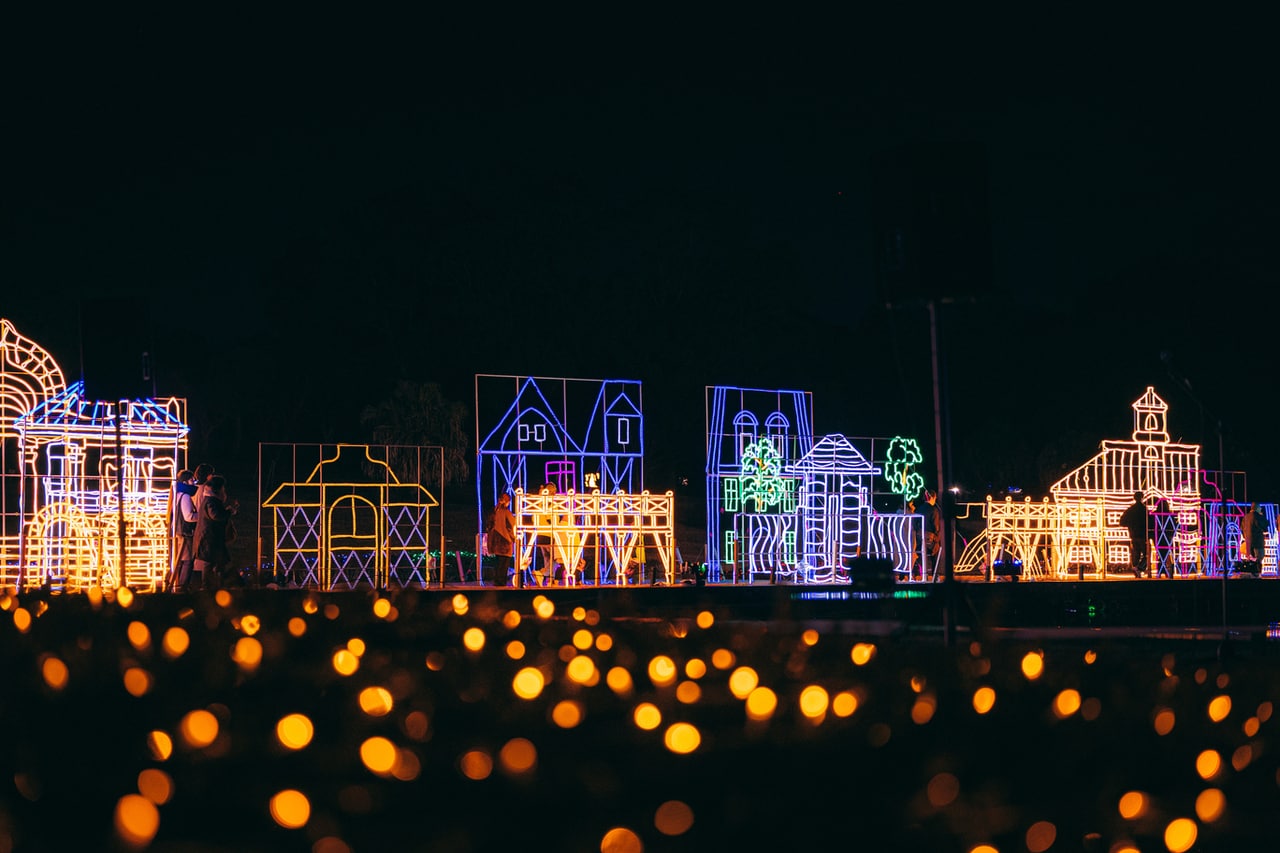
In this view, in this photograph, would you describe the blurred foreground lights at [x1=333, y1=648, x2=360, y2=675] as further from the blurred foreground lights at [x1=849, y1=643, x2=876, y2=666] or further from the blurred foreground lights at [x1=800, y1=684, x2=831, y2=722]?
the blurred foreground lights at [x1=849, y1=643, x2=876, y2=666]

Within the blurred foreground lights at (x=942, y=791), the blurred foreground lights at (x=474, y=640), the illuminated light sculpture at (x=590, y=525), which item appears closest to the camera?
the blurred foreground lights at (x=942, y=791)

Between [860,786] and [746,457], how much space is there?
50.9 feet

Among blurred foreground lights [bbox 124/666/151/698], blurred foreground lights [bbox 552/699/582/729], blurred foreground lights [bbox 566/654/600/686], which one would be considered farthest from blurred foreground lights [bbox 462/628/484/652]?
blurred foreground lights [bbox 552/699/582/729]

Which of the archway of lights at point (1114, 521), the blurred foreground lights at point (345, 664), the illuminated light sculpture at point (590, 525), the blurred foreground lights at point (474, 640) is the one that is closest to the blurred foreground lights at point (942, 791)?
the blurred foreground lights at point (345, 664)

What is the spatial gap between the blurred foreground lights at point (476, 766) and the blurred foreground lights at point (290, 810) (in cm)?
26

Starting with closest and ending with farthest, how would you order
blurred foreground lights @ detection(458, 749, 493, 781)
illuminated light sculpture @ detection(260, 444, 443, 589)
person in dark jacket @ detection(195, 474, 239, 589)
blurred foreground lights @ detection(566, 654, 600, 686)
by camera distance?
blurred foreground lights @ detection(458, 749, 493, 781) → blurred foreground lights @ detection(566, 654, 600, 686) → person in dark jacket @ detection(195, 474, 239, 589) → illuminated light sculpture @ detection(260, 444, 443, 589)

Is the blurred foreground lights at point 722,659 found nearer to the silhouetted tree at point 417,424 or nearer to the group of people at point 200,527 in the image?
the group of people at point 200,527

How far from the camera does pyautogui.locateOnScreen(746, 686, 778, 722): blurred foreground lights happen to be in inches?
106

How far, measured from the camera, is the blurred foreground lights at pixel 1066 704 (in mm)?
2975

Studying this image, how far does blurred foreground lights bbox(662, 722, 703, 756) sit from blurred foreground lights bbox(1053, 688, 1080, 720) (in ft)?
2.96

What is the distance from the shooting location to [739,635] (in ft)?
12.9

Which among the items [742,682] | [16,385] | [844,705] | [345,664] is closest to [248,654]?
[345,664]

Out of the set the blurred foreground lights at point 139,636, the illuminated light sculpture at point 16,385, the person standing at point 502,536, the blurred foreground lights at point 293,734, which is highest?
the illuminated light sculpture at point 16,385

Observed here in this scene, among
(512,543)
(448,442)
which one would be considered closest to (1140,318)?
(448,442)
